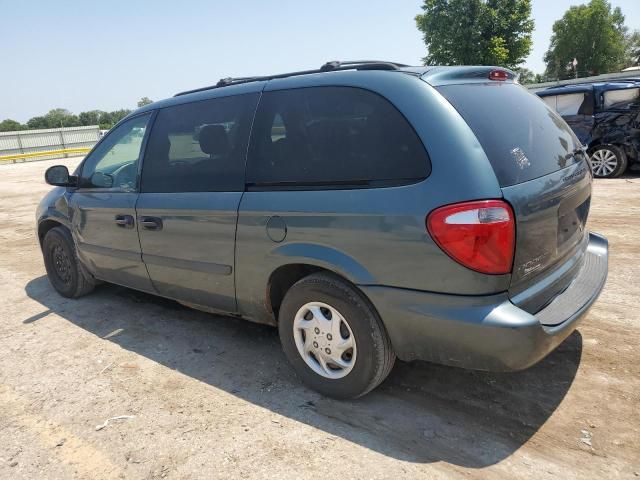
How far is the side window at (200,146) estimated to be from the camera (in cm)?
317

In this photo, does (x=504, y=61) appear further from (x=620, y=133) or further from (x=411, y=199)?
(x=411, y=199)

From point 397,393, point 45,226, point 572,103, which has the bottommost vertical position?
point 397,393

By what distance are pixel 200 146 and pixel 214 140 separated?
0.55 ft

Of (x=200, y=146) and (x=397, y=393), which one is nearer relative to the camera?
(x=397, y=393)

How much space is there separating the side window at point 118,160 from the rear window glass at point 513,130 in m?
2.52

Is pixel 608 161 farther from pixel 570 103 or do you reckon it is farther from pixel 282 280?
pixel 282 280

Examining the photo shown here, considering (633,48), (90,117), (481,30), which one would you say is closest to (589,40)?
(633,48)

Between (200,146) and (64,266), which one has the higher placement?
(200,146)

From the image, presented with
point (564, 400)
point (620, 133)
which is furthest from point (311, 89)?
point (620, 133)

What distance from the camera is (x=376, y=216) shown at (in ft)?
8.02

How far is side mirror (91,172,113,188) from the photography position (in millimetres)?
4141

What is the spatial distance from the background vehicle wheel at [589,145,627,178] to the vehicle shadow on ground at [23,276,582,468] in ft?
24.7

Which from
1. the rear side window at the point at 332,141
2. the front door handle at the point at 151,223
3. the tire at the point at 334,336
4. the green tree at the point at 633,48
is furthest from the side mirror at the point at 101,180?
the green tree at the point at 633,48

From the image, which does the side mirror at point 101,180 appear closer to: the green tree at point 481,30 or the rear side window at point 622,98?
the rear side window at point 622,98
